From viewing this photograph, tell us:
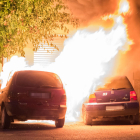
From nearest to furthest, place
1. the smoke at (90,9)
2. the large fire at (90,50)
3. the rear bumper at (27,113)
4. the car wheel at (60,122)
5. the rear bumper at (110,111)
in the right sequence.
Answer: the rear bumper at (27,113) → the car wheel at (60,122) → the rear bumper at (110,111) → the large fire at (90,50) → the smoke at (90,9)

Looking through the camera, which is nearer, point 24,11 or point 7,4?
point 7,4

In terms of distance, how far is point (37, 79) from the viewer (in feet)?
39.2

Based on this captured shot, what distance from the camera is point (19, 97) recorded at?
11359 mm

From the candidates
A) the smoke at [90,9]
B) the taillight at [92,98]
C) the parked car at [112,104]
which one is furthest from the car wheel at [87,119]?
the smoke at [90,9]

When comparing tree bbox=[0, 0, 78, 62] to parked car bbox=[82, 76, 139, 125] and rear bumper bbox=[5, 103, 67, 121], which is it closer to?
rear bumper bbox=[5, 103, 67, 121]

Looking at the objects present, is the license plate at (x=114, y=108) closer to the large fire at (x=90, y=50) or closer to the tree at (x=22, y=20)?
the tree at (x=22, y=20)

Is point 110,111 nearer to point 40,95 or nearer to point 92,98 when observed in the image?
point 92,98

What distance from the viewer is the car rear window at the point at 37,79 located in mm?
11730

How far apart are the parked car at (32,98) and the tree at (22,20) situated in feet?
6.79

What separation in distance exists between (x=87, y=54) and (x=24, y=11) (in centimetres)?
538

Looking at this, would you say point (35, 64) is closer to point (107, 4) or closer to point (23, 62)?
point (23, 62)

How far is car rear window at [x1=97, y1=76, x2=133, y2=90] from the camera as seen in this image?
511 inches

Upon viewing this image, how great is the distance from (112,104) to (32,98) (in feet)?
8.03

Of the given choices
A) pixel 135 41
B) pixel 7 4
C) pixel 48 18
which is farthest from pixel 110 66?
pixel 7 4
